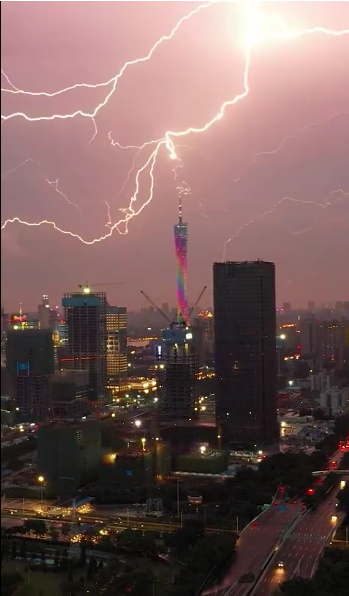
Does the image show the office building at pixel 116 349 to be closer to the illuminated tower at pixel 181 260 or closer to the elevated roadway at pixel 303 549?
the illuminated tower at pixel 181 260

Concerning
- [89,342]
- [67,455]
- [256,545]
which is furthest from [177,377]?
[256,545]

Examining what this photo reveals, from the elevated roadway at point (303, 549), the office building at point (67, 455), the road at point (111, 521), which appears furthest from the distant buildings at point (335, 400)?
the office building at point (67, 455)

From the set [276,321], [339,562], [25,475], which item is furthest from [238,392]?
[339,562]

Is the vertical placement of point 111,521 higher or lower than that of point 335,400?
lower

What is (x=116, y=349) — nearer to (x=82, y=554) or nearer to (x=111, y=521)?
(x=111, y=521)

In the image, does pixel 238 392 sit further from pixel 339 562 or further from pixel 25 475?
pixel 339 562

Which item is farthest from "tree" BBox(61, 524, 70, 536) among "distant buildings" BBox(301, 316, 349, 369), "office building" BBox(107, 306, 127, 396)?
"distant buildings" BBox(301, 316, 349, 369)
